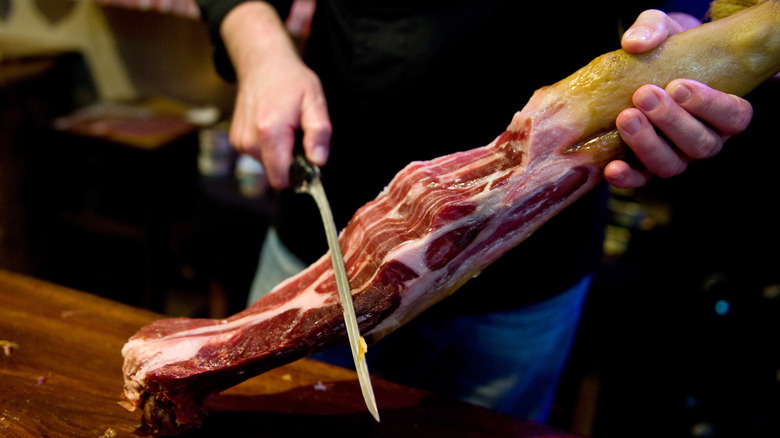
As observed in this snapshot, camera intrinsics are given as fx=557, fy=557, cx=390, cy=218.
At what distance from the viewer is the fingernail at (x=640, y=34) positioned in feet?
3.83

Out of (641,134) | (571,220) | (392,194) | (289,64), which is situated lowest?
(571,220)

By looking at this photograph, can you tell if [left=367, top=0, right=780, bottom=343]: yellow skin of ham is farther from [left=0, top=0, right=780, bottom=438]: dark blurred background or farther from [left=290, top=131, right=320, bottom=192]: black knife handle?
[left=0, top=0, right=780, bottom=438]: dark blurred background

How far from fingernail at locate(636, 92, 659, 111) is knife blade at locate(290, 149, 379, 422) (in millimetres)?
743

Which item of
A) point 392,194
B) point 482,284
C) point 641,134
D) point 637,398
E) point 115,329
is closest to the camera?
point 641,134

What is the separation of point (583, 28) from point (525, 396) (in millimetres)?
1259

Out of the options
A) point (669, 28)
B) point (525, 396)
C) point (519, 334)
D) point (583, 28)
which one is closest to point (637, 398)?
point (525, 396)

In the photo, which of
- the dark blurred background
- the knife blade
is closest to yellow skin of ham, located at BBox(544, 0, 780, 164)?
the knife blade

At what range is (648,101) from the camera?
1159 millimetres

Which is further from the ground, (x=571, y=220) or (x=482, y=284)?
(x=571, y=220)

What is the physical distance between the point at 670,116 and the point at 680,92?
5cm

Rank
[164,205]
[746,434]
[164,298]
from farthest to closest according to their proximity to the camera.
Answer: [164,298] → [164,205] → [746,434]

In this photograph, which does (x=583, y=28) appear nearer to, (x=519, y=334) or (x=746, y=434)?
(x=519, y=334)

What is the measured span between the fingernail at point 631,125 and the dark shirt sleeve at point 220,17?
1.50 m

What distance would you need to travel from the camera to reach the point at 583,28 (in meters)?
1.69
